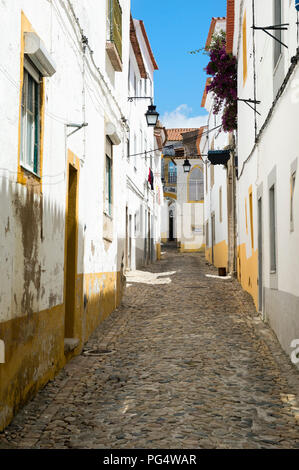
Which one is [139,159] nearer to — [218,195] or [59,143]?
[218,195]

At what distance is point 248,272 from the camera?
12.3 meters

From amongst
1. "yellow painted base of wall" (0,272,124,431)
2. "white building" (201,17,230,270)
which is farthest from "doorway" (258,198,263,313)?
"white building" (201,17,230,270)

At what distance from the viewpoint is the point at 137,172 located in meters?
21.6

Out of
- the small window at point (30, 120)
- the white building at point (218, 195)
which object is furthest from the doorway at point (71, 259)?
the white building at point (218, 195)

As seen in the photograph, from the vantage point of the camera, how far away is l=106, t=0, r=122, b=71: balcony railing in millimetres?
10117

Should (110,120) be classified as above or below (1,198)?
above

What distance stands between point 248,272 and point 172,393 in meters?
7.13

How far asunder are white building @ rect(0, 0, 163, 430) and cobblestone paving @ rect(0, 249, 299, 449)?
287 millimetres

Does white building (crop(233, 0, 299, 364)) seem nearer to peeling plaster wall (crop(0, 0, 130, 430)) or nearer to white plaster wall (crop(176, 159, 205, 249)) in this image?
peeling plaster wall (crop(0, 0, 130, 430))

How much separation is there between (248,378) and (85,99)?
4.48 metres

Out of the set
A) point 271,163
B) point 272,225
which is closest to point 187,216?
point 272,225

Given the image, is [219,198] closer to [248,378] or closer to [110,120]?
[110,120]

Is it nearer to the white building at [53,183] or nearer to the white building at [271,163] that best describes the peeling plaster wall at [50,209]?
the white building at [53,183]
